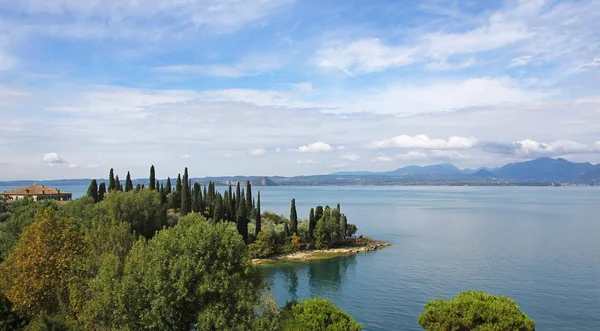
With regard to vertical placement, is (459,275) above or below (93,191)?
below

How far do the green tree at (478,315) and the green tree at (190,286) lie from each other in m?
9.60

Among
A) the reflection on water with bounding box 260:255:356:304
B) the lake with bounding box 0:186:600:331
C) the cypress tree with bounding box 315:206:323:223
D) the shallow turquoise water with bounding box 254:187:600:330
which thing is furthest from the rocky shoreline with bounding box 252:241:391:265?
the cypress tree with bounding box 315:206:323:223

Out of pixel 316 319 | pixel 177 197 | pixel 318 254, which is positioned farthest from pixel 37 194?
pixel 316 319

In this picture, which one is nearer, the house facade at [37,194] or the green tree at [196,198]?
the green tree at [196,198]

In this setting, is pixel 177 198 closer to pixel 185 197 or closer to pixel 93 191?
pixel 185 197

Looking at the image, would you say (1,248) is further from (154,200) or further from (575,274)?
(575,274)

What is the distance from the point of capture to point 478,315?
22719mm

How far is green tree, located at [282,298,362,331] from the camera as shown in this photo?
2195 centimetres

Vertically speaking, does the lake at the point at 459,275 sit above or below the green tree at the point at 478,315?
below

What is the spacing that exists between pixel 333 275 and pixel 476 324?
36.7 meters

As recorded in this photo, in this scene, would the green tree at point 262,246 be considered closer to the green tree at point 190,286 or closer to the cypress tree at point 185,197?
the cypress tree at point 185,197

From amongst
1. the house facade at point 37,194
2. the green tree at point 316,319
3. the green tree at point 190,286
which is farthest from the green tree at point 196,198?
the green tree at point 316,319

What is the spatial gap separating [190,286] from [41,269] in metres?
10.6

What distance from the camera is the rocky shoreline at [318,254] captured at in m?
67.1
